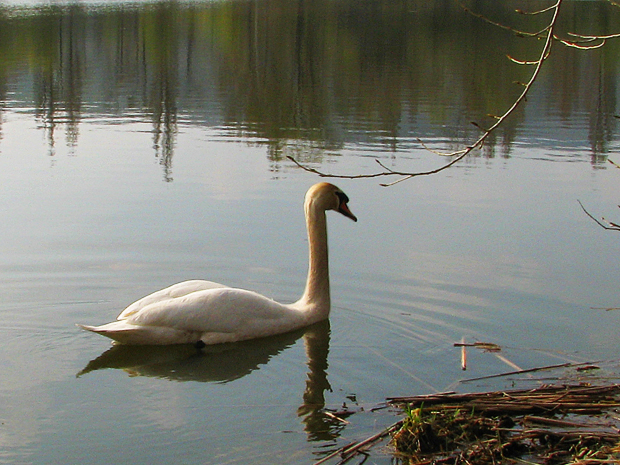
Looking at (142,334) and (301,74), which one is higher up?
(301,74)

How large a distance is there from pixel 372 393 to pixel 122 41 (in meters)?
44.3

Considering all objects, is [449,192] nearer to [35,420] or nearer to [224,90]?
[35,420]

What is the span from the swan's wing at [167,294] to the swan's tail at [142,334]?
0.10 m

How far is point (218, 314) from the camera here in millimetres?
7258

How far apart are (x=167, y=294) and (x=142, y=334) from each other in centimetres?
40

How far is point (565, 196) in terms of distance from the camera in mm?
12789

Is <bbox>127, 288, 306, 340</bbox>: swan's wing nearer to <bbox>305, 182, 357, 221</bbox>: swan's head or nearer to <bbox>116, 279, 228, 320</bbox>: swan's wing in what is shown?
<bbox>116, 279, 228, 320</bbox>: swan's wing

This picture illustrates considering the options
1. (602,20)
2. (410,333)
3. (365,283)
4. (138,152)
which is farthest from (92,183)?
(602,20)

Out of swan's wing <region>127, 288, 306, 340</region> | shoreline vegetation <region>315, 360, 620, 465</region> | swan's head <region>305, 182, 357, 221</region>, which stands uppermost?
swan's head <region>305, 182, 357, 221</region>

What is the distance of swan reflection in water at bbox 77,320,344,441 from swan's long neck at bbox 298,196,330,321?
1.07 ft

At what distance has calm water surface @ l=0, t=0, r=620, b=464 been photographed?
5824mm

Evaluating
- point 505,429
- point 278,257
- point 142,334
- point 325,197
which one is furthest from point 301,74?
point 505,429

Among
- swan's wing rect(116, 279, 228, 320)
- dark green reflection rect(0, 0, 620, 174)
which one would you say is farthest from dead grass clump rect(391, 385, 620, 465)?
dark green reflection rect(0, 0, 620, 174)

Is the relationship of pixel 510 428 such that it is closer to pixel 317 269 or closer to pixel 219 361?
pixel 219 361
